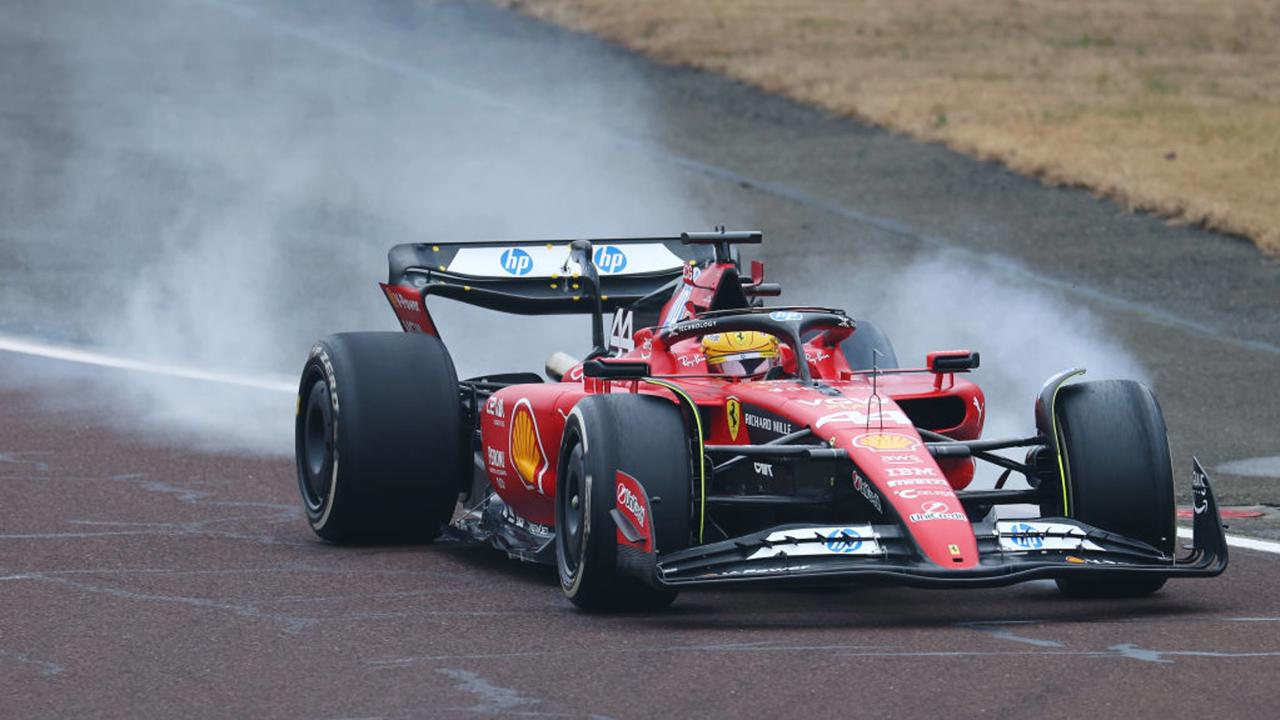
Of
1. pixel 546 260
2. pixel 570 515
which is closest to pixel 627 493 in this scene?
pixel 570 515

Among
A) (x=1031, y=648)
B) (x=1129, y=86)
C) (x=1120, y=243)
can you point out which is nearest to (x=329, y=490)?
(x=1031, y=648)

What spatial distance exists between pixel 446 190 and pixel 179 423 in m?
9.35

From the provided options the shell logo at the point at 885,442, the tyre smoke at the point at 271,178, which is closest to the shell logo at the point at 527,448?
the shell logo at the point at 885,442

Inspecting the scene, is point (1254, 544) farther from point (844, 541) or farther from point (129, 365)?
point (129, 365)

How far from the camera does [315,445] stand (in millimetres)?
11102

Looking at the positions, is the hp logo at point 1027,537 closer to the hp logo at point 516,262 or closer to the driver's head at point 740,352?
the driver's head at point 740,352

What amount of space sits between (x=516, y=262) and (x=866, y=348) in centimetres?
207

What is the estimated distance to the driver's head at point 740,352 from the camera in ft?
32.2

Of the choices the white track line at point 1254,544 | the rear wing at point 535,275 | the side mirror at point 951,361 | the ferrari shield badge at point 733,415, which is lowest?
the white track line at point 1254,544

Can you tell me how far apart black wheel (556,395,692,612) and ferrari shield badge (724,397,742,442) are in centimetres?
61

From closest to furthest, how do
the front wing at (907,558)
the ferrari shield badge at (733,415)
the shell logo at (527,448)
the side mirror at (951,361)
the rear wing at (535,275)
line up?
the front wing at (907,558)
the ferrari shield badge at (733,415)
the side mirror at (951,361)
the shell logo at (527,448)
the rear wing at (535,275)

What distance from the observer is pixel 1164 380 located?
641 inches

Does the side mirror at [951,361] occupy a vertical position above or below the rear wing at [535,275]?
below

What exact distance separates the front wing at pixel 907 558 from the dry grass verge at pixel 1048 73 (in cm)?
1252
